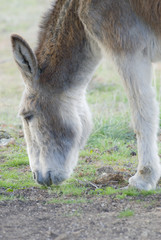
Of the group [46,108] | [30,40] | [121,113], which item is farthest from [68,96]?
[30,40]

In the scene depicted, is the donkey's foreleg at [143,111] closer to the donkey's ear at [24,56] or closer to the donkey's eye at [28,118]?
the donkey's ear at [24,56]

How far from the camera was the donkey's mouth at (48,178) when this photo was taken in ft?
16.5

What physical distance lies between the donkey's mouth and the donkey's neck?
1.01 metres

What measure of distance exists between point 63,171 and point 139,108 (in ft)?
3.85

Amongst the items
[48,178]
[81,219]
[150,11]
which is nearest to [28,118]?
[48,178]

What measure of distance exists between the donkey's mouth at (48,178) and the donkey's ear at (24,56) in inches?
45.2

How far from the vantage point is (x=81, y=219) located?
406 cm

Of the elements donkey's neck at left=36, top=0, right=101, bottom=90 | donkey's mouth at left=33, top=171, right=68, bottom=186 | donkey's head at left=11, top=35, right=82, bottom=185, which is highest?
donkey's neck at left=36, top=0, right=101, bottom=90

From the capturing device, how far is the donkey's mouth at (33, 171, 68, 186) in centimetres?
503

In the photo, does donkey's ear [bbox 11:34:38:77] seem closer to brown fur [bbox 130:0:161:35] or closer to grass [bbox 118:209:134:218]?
brown fur [bbox 130:0:161:35]

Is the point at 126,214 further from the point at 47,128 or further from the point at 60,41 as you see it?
the point at 60,41

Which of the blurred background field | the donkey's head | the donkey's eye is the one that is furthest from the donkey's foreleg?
the donkey's eye

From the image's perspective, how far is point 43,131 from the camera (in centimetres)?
502

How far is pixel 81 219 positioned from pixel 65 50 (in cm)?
197
